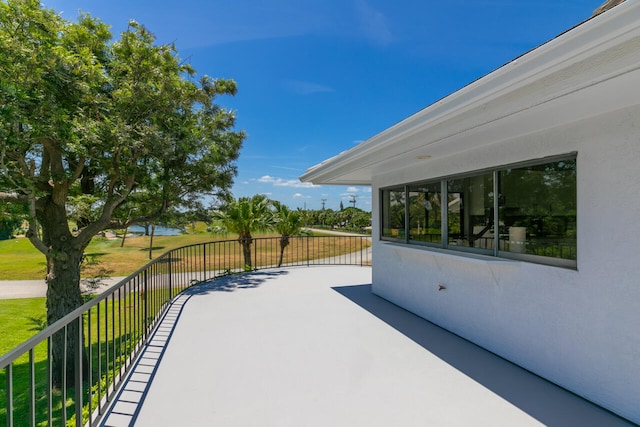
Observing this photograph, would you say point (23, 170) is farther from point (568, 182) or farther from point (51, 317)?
point (568, 182)

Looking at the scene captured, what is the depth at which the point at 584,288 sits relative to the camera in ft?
8.32

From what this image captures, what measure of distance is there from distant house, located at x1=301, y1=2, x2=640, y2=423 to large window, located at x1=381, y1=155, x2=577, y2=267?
0.04 ft

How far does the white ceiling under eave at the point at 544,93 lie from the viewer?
4.58 ft

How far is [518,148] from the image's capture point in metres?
3.14

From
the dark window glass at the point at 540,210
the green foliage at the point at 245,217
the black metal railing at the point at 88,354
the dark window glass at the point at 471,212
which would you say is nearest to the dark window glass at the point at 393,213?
the dark window glass at the point at 471,212

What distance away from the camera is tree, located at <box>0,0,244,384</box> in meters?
5.02

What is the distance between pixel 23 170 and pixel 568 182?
27.4 ft

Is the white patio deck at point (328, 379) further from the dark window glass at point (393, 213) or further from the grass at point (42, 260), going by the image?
the grass at point (42, 260)

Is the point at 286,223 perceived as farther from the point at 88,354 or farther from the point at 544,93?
the point at 544,93

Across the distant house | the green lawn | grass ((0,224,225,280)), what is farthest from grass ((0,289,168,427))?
the distant house

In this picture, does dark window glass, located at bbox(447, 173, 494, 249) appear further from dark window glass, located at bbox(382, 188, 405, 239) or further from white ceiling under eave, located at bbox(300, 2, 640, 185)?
dark window glass, located at bbox(382, 188, 405, 239)

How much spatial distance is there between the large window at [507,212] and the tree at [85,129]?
201 inches

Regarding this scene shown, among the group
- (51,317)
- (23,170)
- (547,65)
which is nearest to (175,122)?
(23,170)

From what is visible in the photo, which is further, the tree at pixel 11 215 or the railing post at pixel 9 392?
the tree at pixel 11 215
